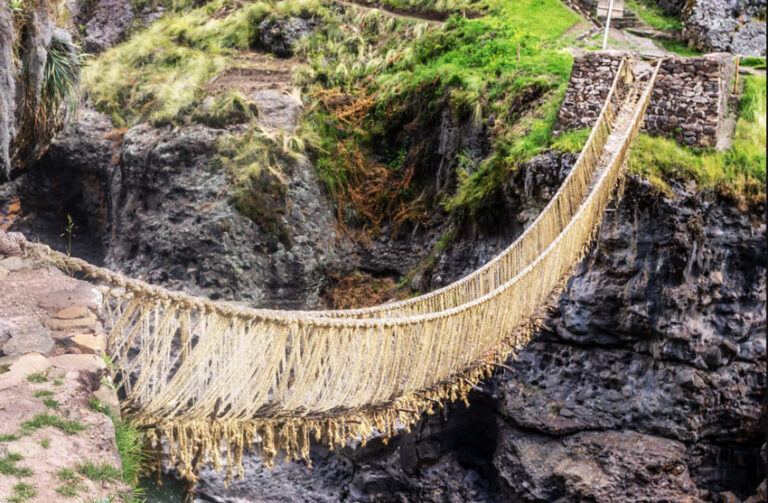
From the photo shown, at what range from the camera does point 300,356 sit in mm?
3609

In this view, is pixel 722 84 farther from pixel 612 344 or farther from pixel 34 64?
pixel 34 64

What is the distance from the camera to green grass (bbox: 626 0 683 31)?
10519 millimetres

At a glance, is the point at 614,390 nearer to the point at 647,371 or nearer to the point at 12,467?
the point at 647,371

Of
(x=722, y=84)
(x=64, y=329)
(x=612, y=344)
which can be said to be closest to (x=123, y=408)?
(x=64, y=329)

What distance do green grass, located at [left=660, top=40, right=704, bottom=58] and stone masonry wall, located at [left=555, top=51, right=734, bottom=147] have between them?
255 cm

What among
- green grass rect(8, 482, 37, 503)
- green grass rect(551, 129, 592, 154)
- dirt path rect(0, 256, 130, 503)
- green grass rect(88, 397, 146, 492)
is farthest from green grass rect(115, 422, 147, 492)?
green grass rect(551, 129, 592, 154)

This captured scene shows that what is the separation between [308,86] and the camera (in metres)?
10.8

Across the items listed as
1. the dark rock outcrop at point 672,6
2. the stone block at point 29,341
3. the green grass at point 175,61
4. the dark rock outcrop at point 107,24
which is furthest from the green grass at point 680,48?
the dark rock outcrop at point 107,24

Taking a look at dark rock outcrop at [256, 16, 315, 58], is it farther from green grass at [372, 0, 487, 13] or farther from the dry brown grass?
the dry brown grass

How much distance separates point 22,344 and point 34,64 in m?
2.76

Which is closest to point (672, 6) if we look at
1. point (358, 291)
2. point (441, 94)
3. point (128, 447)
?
point (441, 94)

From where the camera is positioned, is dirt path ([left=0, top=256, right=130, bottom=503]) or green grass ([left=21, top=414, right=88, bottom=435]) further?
green grass ([left=21, top=414, right=88, bottom=435])

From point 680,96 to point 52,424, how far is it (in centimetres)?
622

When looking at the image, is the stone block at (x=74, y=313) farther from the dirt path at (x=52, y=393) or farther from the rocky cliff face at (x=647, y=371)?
the rocky cliff face at (x=647, y=371)
